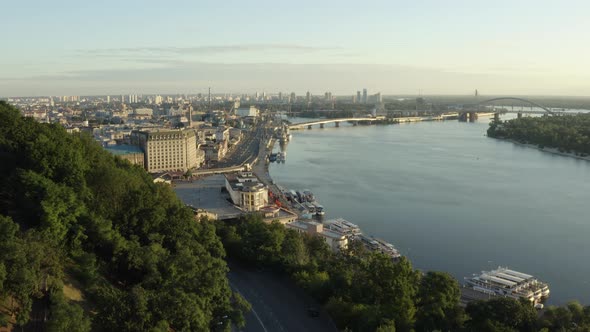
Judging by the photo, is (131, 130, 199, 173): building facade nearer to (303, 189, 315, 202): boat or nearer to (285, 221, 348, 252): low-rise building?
(303, 189, 315, 202): boat

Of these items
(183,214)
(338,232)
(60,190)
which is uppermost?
(60,190)

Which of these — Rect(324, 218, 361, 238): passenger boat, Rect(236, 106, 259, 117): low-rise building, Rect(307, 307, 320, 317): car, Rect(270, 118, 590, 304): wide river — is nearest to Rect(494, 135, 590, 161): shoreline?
Rect(270, 118, 590, 304): wide river

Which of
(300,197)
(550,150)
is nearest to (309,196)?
(300,197)

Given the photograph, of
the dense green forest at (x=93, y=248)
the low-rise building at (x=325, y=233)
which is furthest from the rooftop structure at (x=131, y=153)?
the dense green forest at (x=93, y=248)

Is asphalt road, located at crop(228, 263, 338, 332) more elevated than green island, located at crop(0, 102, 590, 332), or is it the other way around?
green island, located at crop(0, 102, 590, 332)

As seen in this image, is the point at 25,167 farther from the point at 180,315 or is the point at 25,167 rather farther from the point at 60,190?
the point at 180,315

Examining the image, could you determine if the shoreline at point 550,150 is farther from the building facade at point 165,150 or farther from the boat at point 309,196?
the building facade at point 165,150

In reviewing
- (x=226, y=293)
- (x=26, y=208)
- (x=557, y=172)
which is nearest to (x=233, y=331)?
(x=226, y=293)
